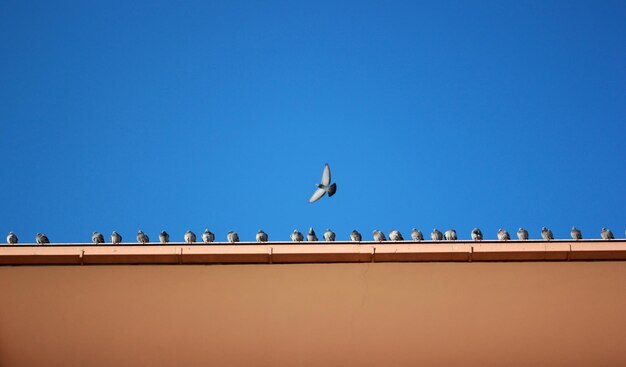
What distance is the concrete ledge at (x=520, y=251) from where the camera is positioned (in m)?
8.45

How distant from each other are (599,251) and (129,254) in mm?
5840

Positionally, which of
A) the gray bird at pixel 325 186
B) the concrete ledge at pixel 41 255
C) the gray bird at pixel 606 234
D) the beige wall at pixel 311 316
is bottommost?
the beige wall at pixel 311 316

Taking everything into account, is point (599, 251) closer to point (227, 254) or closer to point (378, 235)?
point (378, 235)

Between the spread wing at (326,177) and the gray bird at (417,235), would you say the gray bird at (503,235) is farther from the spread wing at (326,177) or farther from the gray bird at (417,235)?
the spread wing at (326,177)

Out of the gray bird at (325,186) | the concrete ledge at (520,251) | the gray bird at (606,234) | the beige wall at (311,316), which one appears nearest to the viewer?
the concrete ledge at (520,251)

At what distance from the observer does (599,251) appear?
8.45m

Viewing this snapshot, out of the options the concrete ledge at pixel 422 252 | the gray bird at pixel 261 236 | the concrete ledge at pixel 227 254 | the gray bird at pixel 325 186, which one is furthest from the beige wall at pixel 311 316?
the gray bird at pixel 325 186

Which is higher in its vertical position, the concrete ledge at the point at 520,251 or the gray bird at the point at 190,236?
the gray bird at the point at 190,236

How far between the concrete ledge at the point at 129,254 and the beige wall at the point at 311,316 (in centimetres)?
18

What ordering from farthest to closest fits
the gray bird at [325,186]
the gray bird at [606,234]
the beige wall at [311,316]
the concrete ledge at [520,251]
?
the gray bird at [325,186] → the gray bird at [606,234] → the beige wall at [311,316] → the concrete ledge at [520,251]

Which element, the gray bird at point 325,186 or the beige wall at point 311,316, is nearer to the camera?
the beige wall at point 311,316

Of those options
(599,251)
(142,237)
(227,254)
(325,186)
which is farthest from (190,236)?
(325,186)

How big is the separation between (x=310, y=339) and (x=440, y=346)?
1731 millimetres

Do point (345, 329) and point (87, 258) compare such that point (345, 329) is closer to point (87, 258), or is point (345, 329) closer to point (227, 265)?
point (227, 265)
